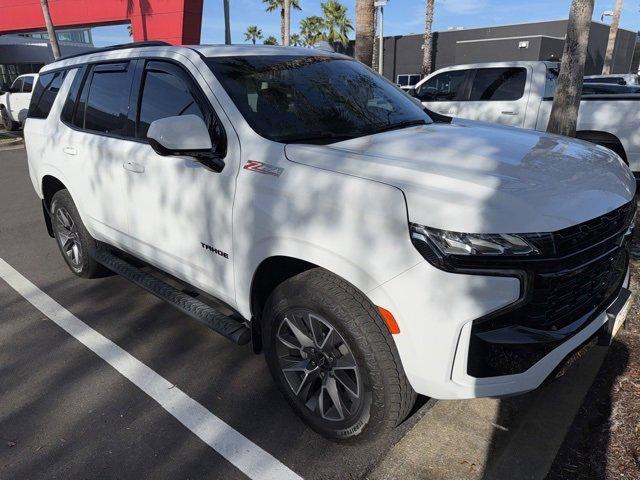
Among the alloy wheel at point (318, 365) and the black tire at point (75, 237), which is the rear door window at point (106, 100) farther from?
the alloy wheel at point (318, 365)

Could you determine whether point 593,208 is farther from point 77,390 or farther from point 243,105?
point 77,390

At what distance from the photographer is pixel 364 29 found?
9.37 m

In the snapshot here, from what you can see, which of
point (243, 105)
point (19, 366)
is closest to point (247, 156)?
point (243, 105)

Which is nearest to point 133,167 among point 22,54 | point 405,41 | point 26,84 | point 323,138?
point 323,138

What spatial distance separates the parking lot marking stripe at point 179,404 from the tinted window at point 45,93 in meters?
1.73

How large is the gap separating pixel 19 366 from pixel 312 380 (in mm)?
2056

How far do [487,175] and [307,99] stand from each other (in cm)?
132

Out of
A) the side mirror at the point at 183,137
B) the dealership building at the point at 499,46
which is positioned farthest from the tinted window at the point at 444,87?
the dealership building at the point at 499,46

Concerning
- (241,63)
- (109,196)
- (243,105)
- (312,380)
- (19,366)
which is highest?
(241,63)

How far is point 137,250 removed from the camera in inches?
139

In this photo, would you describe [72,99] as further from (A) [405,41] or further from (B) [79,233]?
(A) [405,41]

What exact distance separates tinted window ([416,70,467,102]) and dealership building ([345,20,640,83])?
79.3ft

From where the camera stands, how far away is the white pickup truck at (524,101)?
6844 millimetres

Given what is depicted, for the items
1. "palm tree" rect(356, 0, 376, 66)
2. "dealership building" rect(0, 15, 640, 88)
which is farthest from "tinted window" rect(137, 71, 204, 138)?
"dealership building" rect(0, 15, 640, 88)
